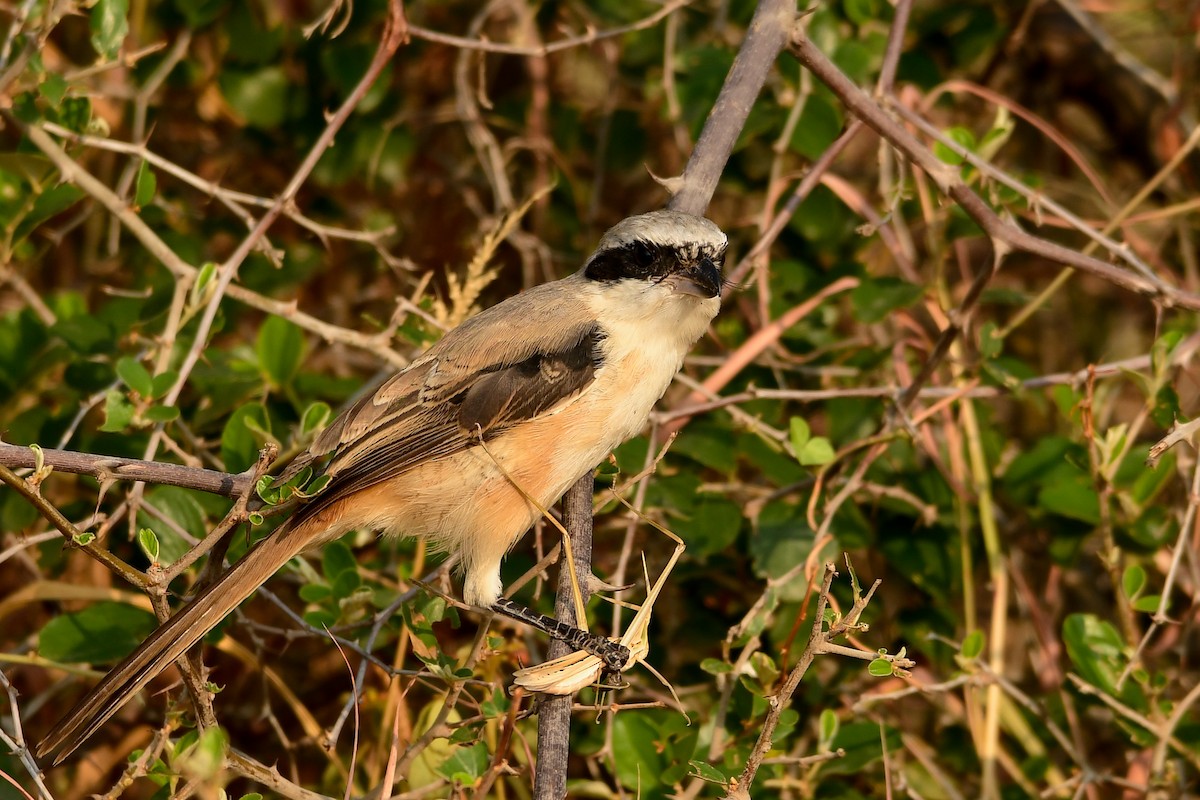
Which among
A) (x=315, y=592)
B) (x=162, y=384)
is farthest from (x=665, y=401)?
(x=162, y=384)

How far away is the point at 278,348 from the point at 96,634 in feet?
3.08

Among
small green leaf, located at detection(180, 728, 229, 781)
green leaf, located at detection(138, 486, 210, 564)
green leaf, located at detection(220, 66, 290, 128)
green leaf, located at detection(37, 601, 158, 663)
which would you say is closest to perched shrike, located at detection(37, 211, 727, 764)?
green leaf, located at detection(138, 486, 210, 564)

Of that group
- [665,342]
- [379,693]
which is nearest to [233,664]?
[379,693]

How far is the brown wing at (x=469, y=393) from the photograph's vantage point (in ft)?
10.3

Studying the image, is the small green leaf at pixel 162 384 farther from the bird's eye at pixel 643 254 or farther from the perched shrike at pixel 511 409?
the bird's eye at pixel 643 254

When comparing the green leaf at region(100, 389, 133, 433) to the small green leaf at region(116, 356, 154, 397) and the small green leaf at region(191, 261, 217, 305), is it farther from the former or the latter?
the small green leaf at region(191, 261, 217, 305)

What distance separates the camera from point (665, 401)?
13.4 feet

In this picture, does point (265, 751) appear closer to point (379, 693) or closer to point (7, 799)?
point (379, 693)

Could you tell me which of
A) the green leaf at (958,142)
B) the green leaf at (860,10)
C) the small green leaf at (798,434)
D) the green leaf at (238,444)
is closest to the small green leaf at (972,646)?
the small green leaf at (798,434)

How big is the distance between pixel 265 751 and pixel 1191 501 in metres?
2.92

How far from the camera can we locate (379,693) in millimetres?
3637

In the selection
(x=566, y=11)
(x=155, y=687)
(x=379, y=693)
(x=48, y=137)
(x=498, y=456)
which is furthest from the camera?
(x=566, y=11)

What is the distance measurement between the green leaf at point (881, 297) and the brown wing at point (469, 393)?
0.87 meters

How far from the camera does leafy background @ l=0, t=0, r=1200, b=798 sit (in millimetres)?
3156
